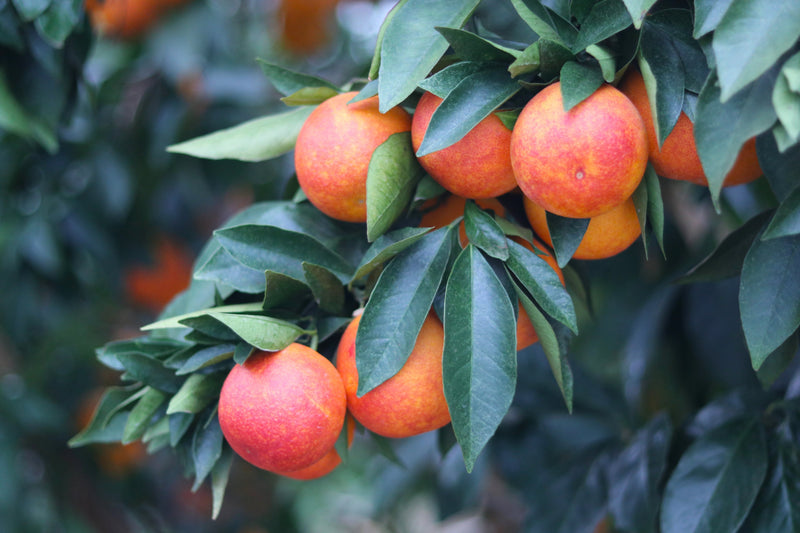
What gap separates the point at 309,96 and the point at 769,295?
0.39 metres

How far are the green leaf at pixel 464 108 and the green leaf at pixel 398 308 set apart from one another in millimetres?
82

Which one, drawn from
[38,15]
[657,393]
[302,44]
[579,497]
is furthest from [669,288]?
[302,44]

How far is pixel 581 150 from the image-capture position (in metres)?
0.46

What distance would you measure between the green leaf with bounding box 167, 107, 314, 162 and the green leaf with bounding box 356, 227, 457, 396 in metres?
0.18

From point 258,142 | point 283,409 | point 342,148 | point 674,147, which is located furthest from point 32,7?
point 674,147

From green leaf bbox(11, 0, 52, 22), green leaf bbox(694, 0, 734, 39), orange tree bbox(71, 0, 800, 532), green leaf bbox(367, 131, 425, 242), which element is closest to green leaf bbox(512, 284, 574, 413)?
orange tree bbox(71, 0, 800, 532)

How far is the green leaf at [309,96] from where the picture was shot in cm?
61

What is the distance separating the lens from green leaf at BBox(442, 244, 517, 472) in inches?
18.8

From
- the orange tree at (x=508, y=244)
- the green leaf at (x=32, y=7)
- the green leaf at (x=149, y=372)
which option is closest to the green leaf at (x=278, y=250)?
the orange tree at (x=508, y=244)

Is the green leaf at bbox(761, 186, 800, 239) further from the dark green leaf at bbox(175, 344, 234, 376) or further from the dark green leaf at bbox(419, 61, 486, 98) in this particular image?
the dark green leaf at bbox(175, 344, 234, 376)

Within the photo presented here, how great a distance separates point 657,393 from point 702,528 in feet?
2.16

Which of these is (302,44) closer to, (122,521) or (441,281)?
(122,521)

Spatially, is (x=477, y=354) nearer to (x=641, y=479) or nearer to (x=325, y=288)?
(x=325, y=288)

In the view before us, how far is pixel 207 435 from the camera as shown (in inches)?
22.4
